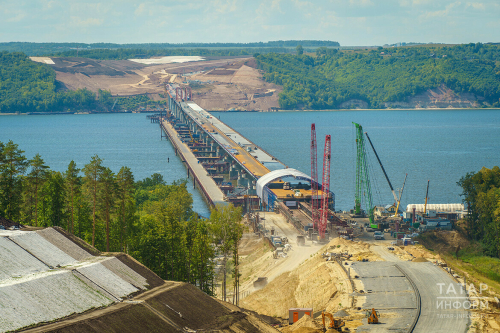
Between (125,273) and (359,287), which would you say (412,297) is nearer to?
(359,287)

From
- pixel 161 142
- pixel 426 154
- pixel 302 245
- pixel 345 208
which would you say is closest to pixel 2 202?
pixel 302 245

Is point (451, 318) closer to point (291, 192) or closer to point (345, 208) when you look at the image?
point (291, 192)

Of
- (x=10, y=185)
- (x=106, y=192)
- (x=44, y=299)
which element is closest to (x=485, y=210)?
(x=106, y=192)

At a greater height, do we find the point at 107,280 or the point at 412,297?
the point at 107,280

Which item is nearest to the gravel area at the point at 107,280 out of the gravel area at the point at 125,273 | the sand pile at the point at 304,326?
the gravel area at the point at 125,273

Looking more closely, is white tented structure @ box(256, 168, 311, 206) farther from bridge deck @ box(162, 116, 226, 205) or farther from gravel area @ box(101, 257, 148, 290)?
gravel area @ box(101, 257, 148, 290)

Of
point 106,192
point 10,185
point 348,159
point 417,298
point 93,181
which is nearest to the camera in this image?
point 417,298
